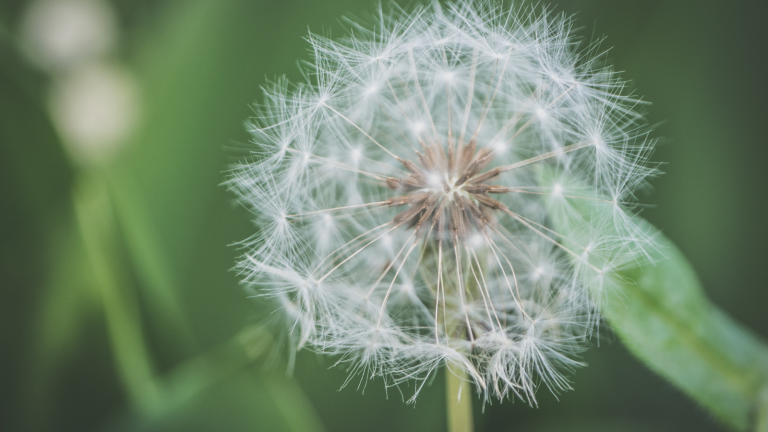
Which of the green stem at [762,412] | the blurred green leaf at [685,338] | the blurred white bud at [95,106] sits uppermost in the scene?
the blurred white bud at [95,106]

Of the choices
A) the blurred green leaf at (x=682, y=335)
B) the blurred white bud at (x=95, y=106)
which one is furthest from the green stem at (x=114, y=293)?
the blurred green leaf at (x=682, y=335)

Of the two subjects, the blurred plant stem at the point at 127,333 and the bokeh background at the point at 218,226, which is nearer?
the blurred plant stem at the point at 127,333

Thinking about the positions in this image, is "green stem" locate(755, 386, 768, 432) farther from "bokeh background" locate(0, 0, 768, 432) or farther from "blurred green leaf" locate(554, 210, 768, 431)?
"bokeh background" locate(0, 0, 768, 432)

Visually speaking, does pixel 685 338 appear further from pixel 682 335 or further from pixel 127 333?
pixel 127 333

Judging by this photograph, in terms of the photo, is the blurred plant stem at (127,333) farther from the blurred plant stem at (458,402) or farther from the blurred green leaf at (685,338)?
the blurred green leaf at (685,338)

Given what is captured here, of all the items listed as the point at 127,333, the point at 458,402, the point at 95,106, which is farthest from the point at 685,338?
the point at 95,106

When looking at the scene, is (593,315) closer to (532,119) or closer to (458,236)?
(458,236)

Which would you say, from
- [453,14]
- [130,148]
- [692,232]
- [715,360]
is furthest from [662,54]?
[130,148]
